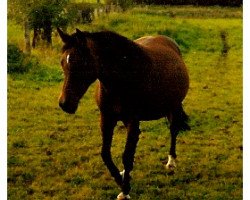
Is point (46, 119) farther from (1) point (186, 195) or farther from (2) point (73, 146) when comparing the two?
(1) point (186, 195)

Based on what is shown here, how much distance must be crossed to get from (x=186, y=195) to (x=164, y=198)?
219 mm

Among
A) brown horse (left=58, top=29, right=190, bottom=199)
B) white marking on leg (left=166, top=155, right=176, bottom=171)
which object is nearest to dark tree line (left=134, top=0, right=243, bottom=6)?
brown horse (left=58, top=29, right=190, bottom=199)

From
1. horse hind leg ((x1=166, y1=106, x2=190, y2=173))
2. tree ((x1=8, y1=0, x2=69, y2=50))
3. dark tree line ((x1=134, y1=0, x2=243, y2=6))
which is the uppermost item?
dark tree line ((x1=134, y1=0, x2=243, y2=6))

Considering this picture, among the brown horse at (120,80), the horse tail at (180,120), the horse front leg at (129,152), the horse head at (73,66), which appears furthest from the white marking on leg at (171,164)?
the horse head at (73,66)

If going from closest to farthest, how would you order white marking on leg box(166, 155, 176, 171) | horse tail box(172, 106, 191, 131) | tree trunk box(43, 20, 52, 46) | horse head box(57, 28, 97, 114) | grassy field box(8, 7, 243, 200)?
1. horse head box(57, 28, 97, 114)
2. grassy field box(8, 7, 243, 200)
3. white marking on leg box(166, 155, 176, 171)
4. horse tail box(172, 106, 191, 131)
5. tree trunk box(43, 20, 52, 46)

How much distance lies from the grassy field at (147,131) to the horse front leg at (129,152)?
4.5 inches

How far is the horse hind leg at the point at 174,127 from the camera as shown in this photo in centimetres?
493

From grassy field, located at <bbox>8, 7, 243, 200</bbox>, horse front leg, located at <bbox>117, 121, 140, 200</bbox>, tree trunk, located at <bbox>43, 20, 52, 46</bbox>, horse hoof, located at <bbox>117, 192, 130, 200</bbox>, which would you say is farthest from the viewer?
tree trunk, located at <bbox>43, 20, 52, 46</bbox>

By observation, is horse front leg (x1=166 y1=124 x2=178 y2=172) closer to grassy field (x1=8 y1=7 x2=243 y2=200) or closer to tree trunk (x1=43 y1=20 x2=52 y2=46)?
grassy field (x1=8 y1=7 x2=243 y2=200)

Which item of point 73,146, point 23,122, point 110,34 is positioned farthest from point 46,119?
point 110,34

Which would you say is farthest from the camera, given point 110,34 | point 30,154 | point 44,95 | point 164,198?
point 44,95

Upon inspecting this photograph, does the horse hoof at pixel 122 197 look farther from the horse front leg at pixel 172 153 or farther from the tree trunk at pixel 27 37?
the tree trunk at pixel 27 37

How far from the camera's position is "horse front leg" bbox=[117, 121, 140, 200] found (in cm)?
413
